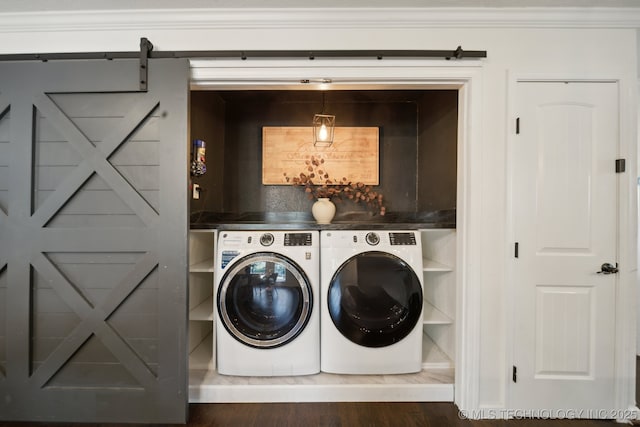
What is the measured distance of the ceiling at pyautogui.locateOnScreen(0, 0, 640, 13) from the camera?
169 centimetres

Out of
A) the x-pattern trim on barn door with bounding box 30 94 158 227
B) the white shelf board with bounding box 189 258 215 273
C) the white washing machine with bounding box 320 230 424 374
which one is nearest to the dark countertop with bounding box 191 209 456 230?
the white washing machine with bounding box 320 230 424 374

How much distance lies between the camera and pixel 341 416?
179cm

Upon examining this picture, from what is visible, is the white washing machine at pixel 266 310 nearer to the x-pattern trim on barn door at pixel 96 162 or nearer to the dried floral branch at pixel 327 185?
the x-pattern trim on barn door at pixel 96 162

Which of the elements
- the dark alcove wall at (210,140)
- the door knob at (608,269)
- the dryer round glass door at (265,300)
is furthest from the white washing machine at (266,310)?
the door knob at (608,269)

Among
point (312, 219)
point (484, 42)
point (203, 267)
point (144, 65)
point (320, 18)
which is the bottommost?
point (203, 267)

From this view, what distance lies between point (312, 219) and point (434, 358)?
1.55 metres

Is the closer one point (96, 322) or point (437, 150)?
point (96, 322)

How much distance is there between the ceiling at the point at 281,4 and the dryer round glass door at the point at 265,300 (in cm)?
151

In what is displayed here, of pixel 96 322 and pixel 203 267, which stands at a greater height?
pixel 203 267

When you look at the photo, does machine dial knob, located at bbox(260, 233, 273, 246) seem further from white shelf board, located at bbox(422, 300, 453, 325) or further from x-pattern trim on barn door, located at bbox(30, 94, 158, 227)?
white shelf board, located at bbox(422, 300, 453, 325)

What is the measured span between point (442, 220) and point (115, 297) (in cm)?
224

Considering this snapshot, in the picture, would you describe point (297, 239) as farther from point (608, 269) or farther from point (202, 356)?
point (608, 269)

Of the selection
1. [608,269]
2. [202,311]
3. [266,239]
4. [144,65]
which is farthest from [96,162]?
[608,269]

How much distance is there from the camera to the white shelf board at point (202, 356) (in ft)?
6.84
